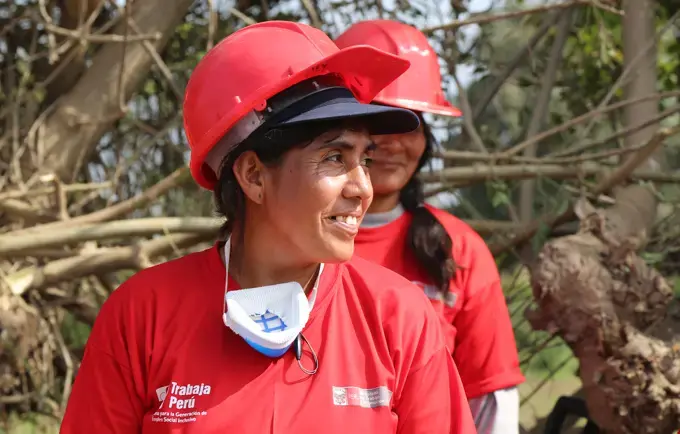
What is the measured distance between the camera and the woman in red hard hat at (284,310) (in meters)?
1.79

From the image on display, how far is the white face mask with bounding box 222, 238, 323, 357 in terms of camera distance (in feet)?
5.89

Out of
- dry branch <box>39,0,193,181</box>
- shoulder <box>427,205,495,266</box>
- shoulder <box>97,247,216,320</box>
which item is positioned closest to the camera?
shoulder <box>97,247,216,320</box>

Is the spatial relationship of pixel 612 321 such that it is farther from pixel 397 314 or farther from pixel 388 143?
pixel 397 314

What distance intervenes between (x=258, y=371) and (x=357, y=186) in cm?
39

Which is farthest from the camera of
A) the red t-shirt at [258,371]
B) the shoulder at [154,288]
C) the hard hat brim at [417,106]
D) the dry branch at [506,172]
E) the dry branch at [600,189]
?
the dry branch at [506,172]

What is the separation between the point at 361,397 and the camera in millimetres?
1784

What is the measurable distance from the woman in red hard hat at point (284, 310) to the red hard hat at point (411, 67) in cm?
108

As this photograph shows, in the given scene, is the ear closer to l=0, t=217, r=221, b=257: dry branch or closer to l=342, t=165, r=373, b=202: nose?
l=342, t=165, r=373, b=202: nose

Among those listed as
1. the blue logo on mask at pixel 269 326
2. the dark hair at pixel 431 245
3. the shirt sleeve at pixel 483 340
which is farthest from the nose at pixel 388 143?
the blue logo on mask at pixel 269 326

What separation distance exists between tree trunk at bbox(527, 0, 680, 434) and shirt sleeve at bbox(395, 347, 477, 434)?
1.40 metres

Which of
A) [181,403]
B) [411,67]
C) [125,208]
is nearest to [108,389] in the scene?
[181,403]

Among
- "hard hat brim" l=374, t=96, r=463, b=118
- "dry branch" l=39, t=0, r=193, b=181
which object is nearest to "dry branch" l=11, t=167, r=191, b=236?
"dry branch" l=39, t=0, r=193, b=181

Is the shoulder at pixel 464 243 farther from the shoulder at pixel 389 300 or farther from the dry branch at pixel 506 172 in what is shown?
the dry branch at pixel 506 172

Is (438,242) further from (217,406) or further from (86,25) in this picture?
(86,25)
